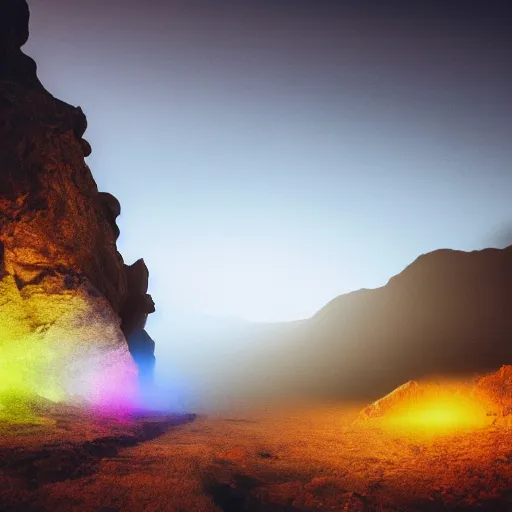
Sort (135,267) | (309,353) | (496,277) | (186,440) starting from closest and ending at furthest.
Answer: (186,440), (135,267), (309,353), (496,277)

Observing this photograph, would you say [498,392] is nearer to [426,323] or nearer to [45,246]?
[45,246]

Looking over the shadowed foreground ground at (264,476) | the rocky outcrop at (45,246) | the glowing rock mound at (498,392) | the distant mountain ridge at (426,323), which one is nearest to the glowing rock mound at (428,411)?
the glowing rock mound at (498,392)

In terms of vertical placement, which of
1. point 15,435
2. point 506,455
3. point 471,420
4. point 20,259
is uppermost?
point 20,259

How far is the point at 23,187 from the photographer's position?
14.7 m

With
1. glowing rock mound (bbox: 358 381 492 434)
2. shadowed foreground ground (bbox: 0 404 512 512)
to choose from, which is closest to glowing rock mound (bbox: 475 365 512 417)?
glowing rock mound (bbox: 358 381 492 434)

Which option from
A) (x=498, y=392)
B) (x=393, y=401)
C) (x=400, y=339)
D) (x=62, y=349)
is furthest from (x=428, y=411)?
(x=400, y=339)

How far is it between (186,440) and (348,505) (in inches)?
275

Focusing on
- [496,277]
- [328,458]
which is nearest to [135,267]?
[328,458]

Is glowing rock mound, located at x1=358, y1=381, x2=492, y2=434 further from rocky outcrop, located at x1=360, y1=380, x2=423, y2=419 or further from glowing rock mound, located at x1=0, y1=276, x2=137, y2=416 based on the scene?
glowing rock mound, located at x1=0, y1=276, x2=137, y2=416

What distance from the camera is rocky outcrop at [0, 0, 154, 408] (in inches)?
569

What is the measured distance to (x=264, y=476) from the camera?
24.1 ft

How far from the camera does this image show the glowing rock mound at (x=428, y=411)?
1359cm

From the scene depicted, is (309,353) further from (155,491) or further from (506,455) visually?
(155,491)

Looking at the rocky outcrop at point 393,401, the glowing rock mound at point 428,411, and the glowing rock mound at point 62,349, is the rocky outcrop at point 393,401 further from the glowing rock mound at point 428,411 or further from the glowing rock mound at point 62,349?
the glowing rock mound at point 62,349
